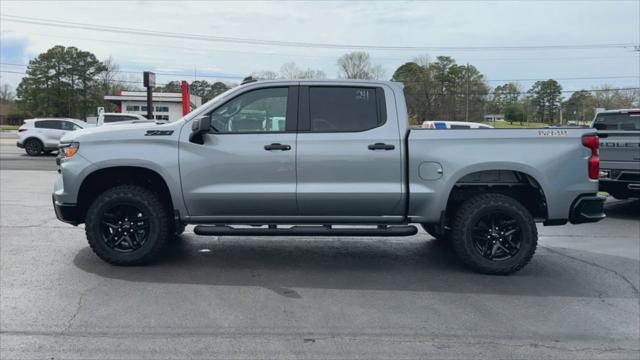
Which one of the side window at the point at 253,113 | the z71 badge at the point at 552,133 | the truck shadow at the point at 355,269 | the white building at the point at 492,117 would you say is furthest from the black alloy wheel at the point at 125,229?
the white building at the point at 492,117

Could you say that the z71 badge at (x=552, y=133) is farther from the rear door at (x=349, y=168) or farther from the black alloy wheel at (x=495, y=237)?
the rear door at (x=349, y=168)

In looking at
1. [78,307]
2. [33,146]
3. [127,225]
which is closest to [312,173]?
[127,225]

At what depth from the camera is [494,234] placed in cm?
613

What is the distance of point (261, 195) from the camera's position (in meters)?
5.91

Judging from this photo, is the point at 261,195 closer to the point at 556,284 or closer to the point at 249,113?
the point at 249,113

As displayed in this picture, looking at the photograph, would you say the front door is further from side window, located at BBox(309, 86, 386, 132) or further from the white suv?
the white suv

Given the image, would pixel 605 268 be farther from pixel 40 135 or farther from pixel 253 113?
pixel 40 135

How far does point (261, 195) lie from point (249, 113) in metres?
0.93

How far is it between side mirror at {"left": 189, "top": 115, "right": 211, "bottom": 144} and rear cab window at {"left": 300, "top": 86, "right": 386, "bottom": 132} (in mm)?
1012

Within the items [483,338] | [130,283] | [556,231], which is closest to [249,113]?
[130,283]

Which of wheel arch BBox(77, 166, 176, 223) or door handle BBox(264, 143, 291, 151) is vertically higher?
door handle BBox(264, 143, 291, 151)

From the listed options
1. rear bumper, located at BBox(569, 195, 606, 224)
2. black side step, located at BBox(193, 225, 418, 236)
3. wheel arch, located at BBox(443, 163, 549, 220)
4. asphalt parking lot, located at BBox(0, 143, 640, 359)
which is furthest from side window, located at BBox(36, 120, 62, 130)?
rear bumper, located at BBox(569, 195, 606, 224)

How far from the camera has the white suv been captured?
2423cm

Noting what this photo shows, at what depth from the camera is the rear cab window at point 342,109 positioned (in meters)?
6.03
